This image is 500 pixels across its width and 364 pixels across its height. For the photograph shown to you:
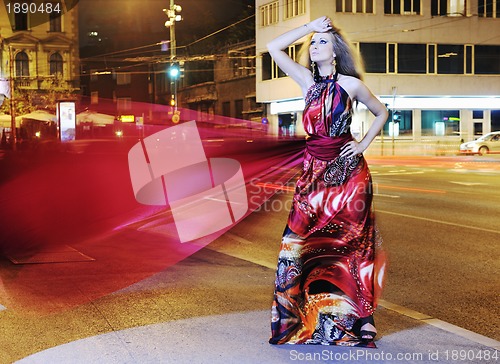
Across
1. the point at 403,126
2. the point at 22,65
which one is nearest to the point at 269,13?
the point at 403,126

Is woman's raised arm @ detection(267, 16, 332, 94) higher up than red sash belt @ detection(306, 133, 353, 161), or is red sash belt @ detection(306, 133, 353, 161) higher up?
woman's raised arm @ detection(267, 16, 332, 94)

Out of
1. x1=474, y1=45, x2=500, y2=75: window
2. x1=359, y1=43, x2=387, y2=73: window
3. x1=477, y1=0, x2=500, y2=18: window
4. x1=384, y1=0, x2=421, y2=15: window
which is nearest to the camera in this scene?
x1=359, y1=43, x2=387, y2=73: window

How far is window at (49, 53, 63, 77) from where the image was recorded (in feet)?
190

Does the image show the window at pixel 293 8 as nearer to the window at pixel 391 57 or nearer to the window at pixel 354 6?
the window at pixel 354 6

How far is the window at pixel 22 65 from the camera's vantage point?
55.9m

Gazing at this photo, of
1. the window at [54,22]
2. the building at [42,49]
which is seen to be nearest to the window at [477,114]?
the building at [42,49]

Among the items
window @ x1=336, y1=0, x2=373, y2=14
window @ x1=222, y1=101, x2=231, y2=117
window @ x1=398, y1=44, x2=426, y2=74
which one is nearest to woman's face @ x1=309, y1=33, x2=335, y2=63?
window @ x1=336, y1=0, x2=373, y2=14

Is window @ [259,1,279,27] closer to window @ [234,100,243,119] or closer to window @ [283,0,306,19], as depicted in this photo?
window @ [283,0,306,19]

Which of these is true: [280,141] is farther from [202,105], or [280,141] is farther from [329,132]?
[202,105]

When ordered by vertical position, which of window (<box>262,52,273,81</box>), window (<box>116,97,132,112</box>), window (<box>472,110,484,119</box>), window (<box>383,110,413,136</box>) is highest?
window (<box>262,52,273,81</box>)

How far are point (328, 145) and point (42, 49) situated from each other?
57466 millimetres

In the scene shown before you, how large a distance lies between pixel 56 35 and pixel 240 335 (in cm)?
5788

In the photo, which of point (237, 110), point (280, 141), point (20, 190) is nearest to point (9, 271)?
point (280, 141)

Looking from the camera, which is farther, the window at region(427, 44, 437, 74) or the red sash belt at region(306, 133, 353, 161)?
the window at region(427, 44, 437, 74)
